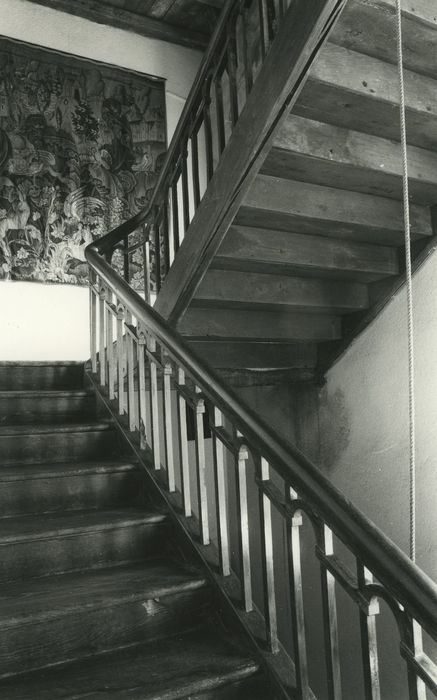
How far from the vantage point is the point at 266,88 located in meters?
2.60

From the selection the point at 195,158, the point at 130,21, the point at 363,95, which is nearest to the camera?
the point at 363,95

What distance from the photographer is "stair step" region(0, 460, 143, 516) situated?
2.48 metres

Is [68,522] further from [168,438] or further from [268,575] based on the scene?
[268,575]

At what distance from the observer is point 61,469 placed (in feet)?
8.46

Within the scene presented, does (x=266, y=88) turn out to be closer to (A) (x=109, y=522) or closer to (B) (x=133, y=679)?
(A) (x=109, y=522)

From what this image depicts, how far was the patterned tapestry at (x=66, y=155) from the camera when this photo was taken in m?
4.68

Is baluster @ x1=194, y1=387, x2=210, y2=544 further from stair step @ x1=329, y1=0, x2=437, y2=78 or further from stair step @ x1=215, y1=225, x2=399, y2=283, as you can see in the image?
stair step @ x1=329, y1=0, x2=437, y2=78

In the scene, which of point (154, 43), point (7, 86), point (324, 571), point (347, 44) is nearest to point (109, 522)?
point (324, 571)

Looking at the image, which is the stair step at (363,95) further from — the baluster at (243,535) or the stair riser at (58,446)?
the stair riser at (58,446)

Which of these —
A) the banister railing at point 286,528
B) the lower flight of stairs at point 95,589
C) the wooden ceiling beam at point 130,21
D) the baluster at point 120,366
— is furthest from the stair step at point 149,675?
the wooden ceiling beam at point 130,21

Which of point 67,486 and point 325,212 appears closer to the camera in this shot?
point 67,486

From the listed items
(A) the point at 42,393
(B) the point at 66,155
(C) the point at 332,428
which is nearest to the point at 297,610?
(A) the point at 42,393

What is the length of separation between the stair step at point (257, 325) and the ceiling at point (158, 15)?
3.09m

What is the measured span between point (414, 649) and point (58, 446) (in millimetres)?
1979
